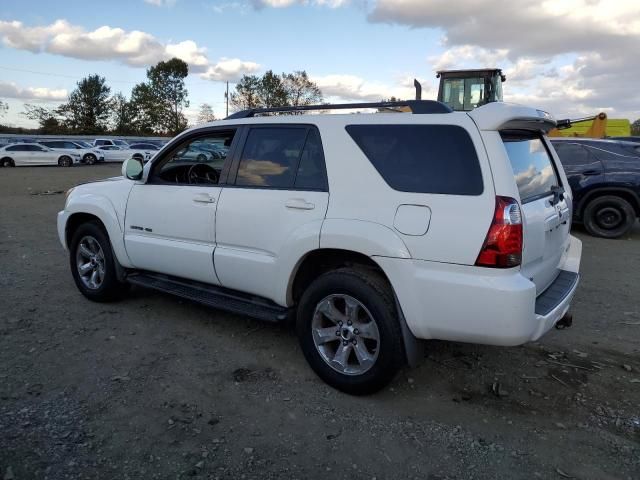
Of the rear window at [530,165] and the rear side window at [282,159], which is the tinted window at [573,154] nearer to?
the rear window at [530,165]

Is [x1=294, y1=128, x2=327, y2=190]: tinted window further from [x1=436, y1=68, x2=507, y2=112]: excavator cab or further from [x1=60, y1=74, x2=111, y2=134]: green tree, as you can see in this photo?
[x1=60, y1=74, x2=111, y2=134]: green tree

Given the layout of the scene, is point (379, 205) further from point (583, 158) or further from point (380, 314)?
point (583, 158)

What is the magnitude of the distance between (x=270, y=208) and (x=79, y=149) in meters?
33.6

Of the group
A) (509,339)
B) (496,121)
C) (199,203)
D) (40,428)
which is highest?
(496,121)

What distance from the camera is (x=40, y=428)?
2955 millimetres

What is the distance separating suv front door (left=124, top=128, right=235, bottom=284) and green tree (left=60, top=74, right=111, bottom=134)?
2908 inches

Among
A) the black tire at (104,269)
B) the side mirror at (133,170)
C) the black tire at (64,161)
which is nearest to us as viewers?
the side mirror at (133,170)

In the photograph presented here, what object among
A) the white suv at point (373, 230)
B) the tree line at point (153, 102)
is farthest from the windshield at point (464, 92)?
the tree line at point (153, 102)

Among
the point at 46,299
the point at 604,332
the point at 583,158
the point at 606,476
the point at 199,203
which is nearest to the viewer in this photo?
the point at 606,476

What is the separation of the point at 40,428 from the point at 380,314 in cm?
210

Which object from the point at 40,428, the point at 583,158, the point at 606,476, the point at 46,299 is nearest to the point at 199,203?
the point at 40,428

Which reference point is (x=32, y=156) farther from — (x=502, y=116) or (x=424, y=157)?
(x=502, y=116)

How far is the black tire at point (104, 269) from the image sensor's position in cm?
489

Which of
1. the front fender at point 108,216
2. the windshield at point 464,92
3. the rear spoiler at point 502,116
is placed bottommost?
the front fender at point 108,216
